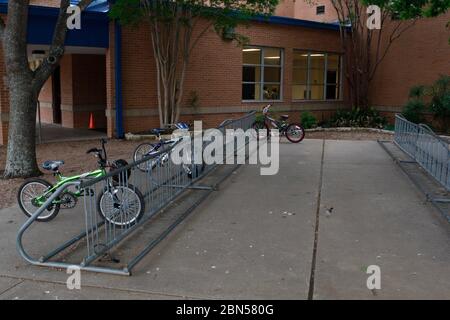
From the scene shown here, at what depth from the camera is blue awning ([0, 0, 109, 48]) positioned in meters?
12.8

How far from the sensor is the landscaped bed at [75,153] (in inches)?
318

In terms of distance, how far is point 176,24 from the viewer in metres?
14.0

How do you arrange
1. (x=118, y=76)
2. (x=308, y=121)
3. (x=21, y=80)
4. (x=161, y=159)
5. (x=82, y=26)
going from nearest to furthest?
(x=161, y=159)
(x=21, y=80)
(x=82, y=26)
(x=118, y=76)
(x=308, y=121)

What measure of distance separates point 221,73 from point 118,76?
3968 mm

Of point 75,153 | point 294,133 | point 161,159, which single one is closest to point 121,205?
point 161,159

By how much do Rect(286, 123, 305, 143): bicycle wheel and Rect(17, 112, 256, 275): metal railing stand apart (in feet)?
21.1

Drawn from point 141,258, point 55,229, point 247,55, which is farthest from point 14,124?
point 247,55

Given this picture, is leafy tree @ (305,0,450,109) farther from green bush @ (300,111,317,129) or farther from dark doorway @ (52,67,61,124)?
dark doorway @ (52,67,61,124)

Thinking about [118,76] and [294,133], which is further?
[118,76]

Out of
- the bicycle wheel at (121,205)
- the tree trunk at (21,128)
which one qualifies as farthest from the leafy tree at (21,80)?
the bicycle wheel at (121,205)

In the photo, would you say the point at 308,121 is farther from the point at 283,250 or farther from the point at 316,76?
the point at 283,250

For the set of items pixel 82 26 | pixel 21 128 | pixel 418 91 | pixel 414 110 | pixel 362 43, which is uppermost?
pixel 362 43

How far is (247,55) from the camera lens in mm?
18062
